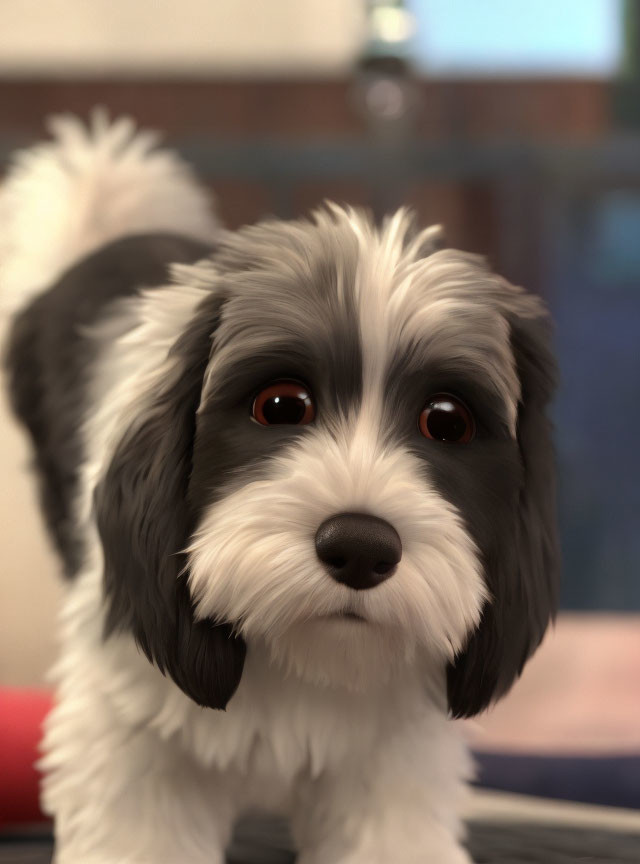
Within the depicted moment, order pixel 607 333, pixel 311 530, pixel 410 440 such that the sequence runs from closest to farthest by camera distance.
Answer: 1. pixel 311 530
2. pixel 410 440
3. pixel 607 333

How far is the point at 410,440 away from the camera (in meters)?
0.99

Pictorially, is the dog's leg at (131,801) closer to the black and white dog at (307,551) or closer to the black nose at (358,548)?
the black and white dog at (307,551)

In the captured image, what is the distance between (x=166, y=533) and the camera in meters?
1.02

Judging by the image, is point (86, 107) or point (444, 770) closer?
point (444, 770)

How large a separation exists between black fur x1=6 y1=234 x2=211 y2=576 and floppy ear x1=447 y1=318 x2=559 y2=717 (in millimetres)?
534

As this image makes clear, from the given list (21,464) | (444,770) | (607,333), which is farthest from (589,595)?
(444,770)

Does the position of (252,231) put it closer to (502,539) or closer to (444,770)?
(502,539)

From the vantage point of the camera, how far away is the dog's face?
901 millimetres

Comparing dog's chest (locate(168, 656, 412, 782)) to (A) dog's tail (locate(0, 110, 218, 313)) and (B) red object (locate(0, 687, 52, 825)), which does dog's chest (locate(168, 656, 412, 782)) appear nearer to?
(B) red object (locate(0, 687, 52, 825))

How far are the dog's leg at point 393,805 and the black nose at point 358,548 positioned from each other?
1.02 ft

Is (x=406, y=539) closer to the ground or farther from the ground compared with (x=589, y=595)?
farther from the ground

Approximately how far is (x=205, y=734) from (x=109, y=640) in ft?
0.40

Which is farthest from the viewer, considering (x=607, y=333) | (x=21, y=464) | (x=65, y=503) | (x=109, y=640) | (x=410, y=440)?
(x=607, y=333)

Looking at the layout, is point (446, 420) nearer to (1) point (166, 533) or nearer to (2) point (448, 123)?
(1) point (166, 533)
